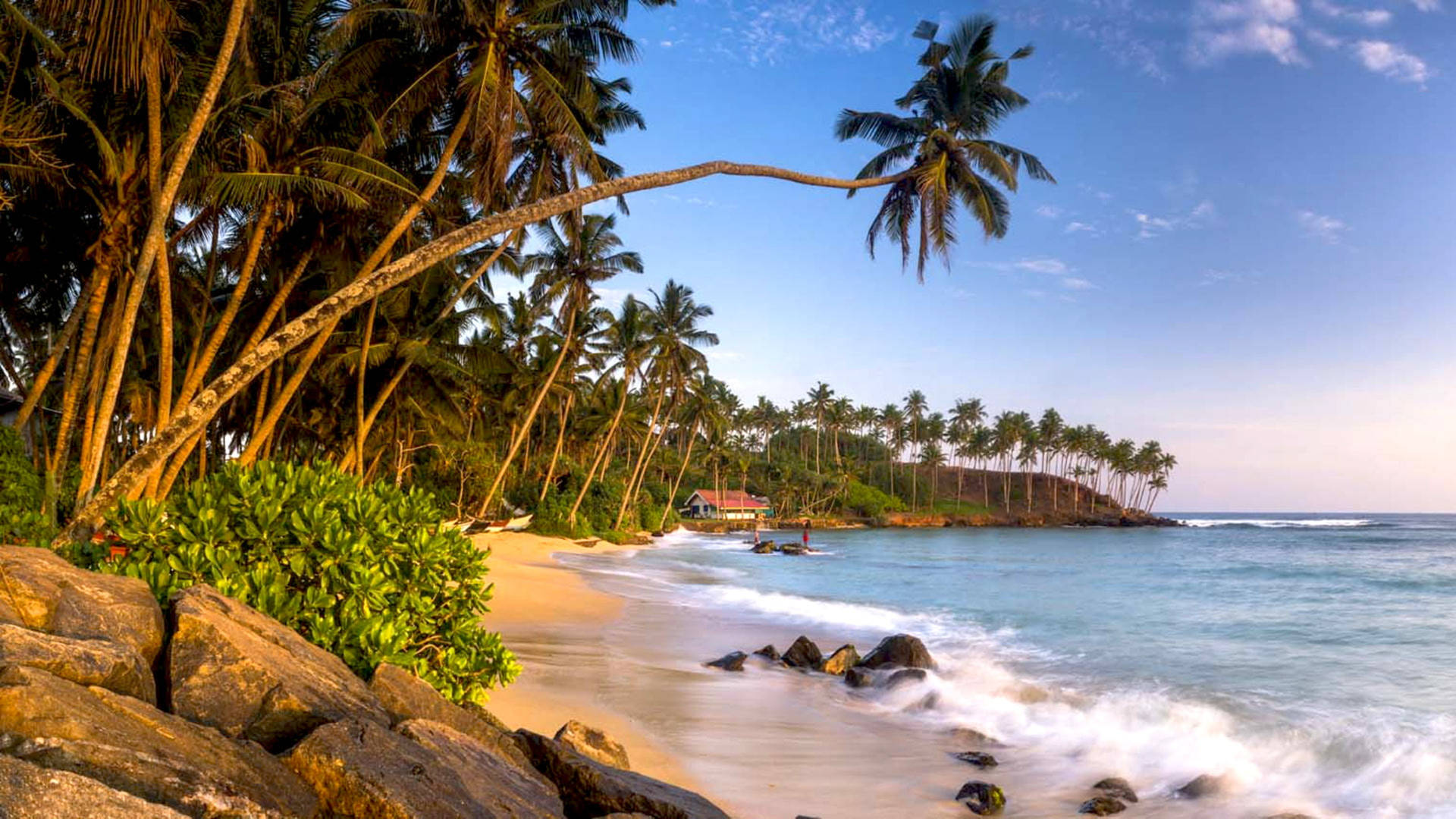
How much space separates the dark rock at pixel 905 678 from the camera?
40.0 ft

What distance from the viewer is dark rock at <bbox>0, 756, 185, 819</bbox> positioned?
91.1 inches

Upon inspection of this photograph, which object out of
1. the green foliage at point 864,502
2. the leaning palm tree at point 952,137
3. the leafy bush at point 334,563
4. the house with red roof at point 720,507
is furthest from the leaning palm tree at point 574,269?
the green foliage at point 864,502

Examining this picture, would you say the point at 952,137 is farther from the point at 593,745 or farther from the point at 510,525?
the point at 510,525

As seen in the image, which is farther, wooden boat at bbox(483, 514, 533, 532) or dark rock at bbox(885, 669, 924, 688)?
wooden boat at bbox(483, 514, 533, 532)

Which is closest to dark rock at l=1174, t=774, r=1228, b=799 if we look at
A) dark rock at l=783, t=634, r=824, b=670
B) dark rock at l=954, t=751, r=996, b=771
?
dark rock at l=954, t=751, r=996, b=771

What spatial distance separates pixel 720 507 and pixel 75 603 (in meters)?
82.3

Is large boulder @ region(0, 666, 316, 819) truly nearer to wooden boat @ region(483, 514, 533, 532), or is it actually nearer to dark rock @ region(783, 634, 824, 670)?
dark rock @ region(783, 634, 824, 670)

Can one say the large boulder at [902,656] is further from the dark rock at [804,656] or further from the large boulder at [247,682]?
the large boulder at [247,682]

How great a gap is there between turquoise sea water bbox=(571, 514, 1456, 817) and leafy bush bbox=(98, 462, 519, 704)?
239 inches

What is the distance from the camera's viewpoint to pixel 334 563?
5.46 m

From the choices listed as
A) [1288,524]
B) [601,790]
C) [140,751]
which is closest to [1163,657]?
[601,790]

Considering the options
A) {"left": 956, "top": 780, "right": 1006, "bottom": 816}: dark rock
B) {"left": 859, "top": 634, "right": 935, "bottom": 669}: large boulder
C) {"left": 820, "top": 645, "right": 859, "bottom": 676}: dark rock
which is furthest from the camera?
{"left": 859, "top": 634, "right": 935, "bottom": 669}: large boulder

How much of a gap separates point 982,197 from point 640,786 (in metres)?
13.3

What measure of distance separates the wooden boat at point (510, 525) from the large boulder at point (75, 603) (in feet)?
93.0
